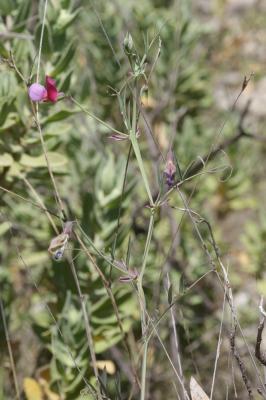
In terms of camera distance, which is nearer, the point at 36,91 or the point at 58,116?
the point at 36,91

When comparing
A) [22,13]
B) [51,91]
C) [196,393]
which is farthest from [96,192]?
[196,393]

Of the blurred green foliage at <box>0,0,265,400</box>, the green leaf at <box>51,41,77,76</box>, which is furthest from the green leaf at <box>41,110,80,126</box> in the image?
the green leaf at <box>51,41,77,76</box>

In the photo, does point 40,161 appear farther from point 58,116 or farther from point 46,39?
point 46,39

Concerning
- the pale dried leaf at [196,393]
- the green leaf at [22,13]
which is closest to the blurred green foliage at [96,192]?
the green leaf at [22,13]

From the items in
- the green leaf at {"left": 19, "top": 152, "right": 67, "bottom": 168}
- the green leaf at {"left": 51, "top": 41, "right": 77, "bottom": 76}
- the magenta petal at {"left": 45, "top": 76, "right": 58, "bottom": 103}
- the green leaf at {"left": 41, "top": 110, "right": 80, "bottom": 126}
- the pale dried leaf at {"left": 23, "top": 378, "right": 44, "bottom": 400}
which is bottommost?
the pale dried leaf at {"left": 23, "top": 378, "right": 44, "bottom": 400}

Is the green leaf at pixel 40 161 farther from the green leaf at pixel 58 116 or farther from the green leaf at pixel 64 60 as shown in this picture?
the green leaf at pixel 64 60

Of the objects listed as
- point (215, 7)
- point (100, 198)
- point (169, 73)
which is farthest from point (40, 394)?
point (215, 7)

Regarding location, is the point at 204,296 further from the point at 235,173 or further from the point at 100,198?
the point at 100,198

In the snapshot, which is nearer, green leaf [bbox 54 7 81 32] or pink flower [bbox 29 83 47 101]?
pink flower [bbox 29 83 47 101]

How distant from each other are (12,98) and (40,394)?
27.7 inches

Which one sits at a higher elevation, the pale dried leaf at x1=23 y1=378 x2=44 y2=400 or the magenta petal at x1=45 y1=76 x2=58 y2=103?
the magenta petal at x1=45 y1=76 x2=58 y2=103

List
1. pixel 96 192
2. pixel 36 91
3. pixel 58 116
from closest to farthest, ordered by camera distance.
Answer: pixel 36 91 → pixel 58 116 → pixel 96 192

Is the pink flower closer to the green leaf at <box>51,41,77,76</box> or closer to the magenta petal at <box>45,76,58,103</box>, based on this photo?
the magenta petal at <box>45,76,58,103</box>

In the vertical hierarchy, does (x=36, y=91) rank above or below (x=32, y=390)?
above
